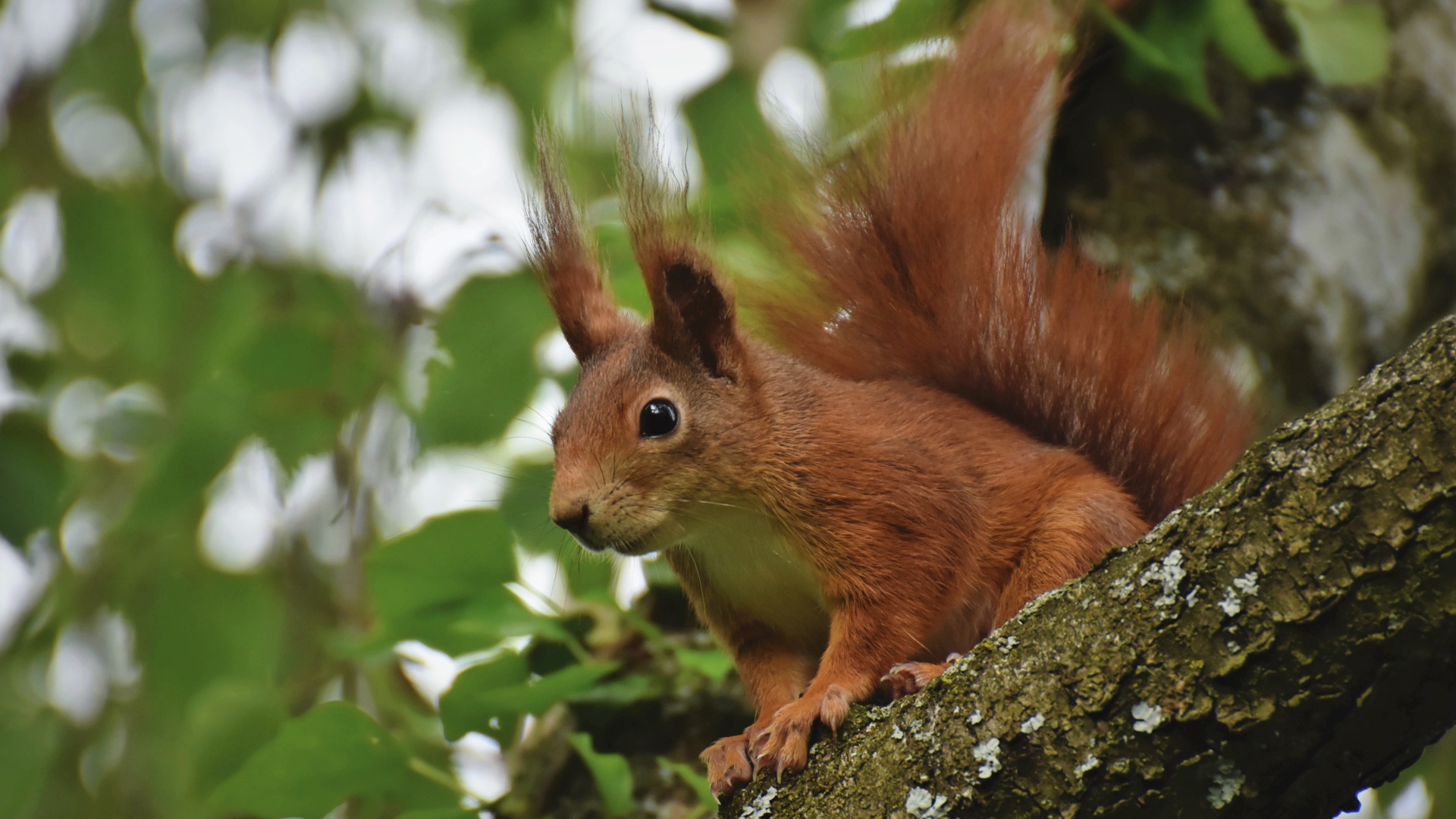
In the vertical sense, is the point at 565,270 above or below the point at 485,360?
above

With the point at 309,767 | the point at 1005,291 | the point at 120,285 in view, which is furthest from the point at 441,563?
the point at 120,285

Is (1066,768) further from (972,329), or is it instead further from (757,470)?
(972,329)

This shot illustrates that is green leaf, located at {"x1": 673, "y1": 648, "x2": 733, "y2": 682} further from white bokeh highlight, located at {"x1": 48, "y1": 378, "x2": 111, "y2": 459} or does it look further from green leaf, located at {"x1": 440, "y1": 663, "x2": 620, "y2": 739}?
white bokeh highlight, located at {"x1": 48, "y1": 378, "x2": 111, "y2": 459}

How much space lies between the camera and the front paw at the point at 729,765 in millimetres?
1393

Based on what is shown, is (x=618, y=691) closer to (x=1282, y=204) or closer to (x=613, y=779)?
(x=613, y=779)

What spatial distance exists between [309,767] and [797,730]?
75 centimetres

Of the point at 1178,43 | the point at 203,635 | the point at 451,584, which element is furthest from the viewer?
the point at 203,635

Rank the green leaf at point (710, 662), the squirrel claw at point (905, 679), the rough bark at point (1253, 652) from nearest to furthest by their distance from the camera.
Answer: the rough bark at point (1253, 652) < the squirrel claw at point (905, 679) < the green leaf at point (710, 662)

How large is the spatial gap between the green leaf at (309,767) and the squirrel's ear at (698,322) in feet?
2.30

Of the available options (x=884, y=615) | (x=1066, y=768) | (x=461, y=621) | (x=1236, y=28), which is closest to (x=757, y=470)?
(x=884, y=615)

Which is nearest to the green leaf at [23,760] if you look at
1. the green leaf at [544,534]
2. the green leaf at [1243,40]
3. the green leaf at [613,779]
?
the green leaf at [544,534]

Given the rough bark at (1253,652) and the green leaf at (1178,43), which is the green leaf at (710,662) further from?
the green leaf at (1178,43)

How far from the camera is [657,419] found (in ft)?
5.51

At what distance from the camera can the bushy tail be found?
1703mm
